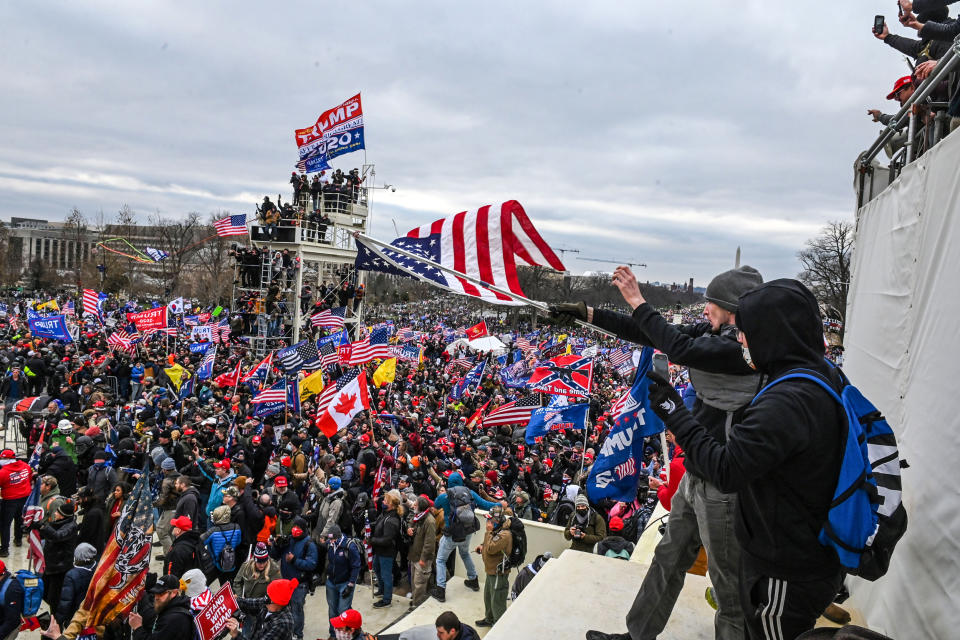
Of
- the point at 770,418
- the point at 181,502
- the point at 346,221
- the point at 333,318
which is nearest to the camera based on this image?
the point at 770,418

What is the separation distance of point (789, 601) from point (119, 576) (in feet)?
19.5

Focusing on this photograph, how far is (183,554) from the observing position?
7.33 m

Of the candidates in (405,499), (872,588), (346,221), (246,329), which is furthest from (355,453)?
(346,221)

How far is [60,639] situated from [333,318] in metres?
13.9

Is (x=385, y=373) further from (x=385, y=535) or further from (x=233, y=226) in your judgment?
(x=233, y=226)

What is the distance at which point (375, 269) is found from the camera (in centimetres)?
625

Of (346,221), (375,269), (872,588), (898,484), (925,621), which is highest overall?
(346,221)

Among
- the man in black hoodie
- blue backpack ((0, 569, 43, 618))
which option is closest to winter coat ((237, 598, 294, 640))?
blue backpack ((0, 569, 43, 618))

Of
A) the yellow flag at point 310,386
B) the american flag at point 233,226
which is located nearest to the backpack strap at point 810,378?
the yellow flag at point 310,386

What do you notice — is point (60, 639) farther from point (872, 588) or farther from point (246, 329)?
point (246, 329)

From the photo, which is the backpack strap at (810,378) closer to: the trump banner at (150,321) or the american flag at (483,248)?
the american flag at (483,248)

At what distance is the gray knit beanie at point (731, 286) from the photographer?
2857 millimetres

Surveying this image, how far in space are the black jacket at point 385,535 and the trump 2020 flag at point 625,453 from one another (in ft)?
11.6

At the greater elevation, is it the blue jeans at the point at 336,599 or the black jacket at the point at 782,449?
the black jacket at the point at 782,449
